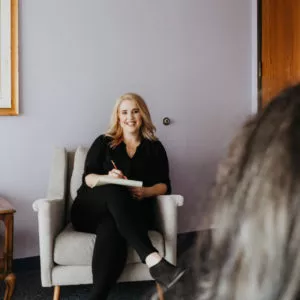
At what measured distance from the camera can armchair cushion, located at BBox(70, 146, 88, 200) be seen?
249cm

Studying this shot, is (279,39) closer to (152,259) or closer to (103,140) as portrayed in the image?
(103,140)

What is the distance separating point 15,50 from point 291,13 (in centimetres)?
197

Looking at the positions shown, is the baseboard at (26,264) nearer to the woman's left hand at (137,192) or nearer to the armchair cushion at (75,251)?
the armchair cushion at (75,251)

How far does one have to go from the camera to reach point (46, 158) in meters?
2.72

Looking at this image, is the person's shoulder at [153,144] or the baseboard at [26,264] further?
the baseboard at [26,264]

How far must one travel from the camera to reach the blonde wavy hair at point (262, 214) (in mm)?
350

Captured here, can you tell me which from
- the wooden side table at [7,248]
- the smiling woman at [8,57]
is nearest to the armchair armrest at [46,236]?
the wooden side table at [7,248]

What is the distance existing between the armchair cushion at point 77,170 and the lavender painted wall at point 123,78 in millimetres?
254

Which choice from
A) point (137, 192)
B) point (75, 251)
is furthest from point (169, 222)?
point (75, 251)

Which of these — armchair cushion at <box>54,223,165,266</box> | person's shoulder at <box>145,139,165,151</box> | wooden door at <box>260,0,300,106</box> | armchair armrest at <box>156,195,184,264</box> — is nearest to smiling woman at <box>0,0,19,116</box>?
person's shoulder at <box>145,139,165,151</box>

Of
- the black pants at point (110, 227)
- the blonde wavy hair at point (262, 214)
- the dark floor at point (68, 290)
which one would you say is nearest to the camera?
the blonde wavy hair at point (262, 214)

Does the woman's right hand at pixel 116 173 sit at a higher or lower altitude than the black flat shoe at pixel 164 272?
higher

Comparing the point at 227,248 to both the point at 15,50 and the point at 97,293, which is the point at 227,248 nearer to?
the point at 97,293

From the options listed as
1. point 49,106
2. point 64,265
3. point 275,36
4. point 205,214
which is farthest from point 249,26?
point 205,214
